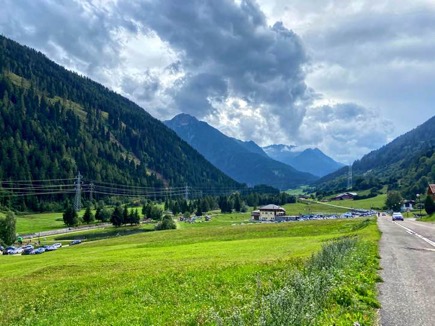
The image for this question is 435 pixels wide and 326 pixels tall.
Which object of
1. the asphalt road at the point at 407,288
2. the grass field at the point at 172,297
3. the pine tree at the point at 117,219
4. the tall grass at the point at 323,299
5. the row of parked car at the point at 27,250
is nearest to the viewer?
the tall grass at the point at 323,299

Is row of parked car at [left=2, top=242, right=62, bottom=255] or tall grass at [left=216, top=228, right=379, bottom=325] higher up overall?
tall grass at [left=216, top=228, right=379, bottom=325]

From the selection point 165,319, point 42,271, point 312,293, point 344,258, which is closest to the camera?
point 312,293

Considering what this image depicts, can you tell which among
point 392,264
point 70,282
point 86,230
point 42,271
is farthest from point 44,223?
point 392,264

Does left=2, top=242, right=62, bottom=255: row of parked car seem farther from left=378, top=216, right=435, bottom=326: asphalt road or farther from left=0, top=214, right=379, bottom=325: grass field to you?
left=378, top=216, right=435, bottom=326: asphalt road

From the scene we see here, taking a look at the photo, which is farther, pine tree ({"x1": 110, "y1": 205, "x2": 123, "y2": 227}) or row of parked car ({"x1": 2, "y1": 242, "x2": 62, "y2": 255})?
pine tree ({"x1": 110, "y1": 205, "x2": 123, "y2": 227})

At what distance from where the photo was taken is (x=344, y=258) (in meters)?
24.9

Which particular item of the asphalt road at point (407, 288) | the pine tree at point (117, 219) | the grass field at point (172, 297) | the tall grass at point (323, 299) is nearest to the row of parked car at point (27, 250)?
the pine tree at point (117, 219)

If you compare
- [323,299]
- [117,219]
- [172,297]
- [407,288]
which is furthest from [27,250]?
[323,299]

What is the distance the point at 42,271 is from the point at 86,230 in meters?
142

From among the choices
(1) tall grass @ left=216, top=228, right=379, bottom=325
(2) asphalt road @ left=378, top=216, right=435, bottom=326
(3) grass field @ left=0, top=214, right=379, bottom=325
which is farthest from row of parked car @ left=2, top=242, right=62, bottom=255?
(1) tall grass @ left=216, top=228, right=379, bottom=325

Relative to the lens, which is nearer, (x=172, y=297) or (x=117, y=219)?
(x=172, y=297)

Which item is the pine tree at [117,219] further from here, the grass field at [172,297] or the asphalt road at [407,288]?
the asphalt road at [407,288]

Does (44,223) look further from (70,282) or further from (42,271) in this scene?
(70,282)

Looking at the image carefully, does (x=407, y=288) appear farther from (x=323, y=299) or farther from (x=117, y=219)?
(x=117, y=219)
